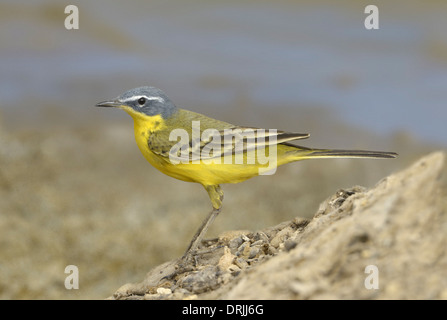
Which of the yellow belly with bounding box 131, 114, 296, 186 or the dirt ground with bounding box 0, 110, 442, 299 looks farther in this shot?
the dirt ground with bounding box 0, 110, 442, 299

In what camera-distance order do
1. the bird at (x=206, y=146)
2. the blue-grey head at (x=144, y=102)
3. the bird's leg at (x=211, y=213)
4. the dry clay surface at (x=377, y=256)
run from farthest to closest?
1. the bird's leg at (x=211, y=213)
2. the blue-grey head at (x=144, y=102)
3. the bird at (x=206, y=146)
4. the dry clay surface at (x=377, y=256)

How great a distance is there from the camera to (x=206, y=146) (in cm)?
399

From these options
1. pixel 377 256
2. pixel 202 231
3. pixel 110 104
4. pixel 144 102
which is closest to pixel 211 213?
pixel 202 231

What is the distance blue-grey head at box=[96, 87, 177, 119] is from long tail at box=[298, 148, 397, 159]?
1.12m

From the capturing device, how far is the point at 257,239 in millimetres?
4418

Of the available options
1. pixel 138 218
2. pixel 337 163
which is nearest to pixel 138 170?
pixel 138 218

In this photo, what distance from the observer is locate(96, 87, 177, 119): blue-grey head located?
406cm

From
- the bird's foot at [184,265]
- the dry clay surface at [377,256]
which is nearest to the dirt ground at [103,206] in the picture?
the bird's foot at [184,265]

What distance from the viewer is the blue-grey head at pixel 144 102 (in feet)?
13.3

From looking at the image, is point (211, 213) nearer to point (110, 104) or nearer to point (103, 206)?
point (110, 104)

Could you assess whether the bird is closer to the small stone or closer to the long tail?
the long tail

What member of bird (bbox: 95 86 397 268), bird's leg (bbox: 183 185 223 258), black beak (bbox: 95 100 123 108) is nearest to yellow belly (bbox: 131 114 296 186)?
bird (bbox: 95 86 397 268)

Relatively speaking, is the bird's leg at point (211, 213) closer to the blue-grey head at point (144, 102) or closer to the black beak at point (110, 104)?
the blue-grey head at point (144, 102)
